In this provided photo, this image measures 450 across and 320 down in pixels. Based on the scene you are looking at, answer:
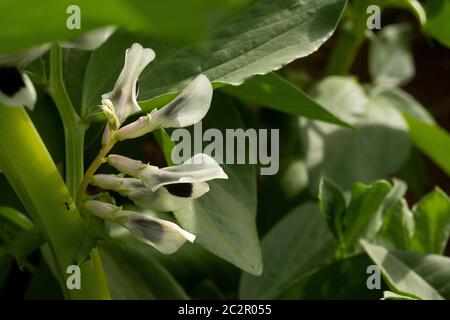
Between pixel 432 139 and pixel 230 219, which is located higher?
pixel 230 219

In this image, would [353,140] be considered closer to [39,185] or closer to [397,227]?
[397,227]

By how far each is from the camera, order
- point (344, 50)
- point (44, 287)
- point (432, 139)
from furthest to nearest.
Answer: point (344, 50) → point (432, 139) → point (44, 287)

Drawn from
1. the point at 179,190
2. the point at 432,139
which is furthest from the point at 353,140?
the point at 179,190

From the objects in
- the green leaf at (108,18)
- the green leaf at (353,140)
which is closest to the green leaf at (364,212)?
the green leaf at (353,140)

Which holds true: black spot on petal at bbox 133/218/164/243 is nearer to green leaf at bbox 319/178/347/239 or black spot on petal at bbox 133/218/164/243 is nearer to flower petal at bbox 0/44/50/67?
flower petal at bbox 0/44/50/67

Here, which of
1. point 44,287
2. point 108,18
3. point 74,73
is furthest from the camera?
point 44,287

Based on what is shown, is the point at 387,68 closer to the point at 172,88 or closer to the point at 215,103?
the point at 215,103
